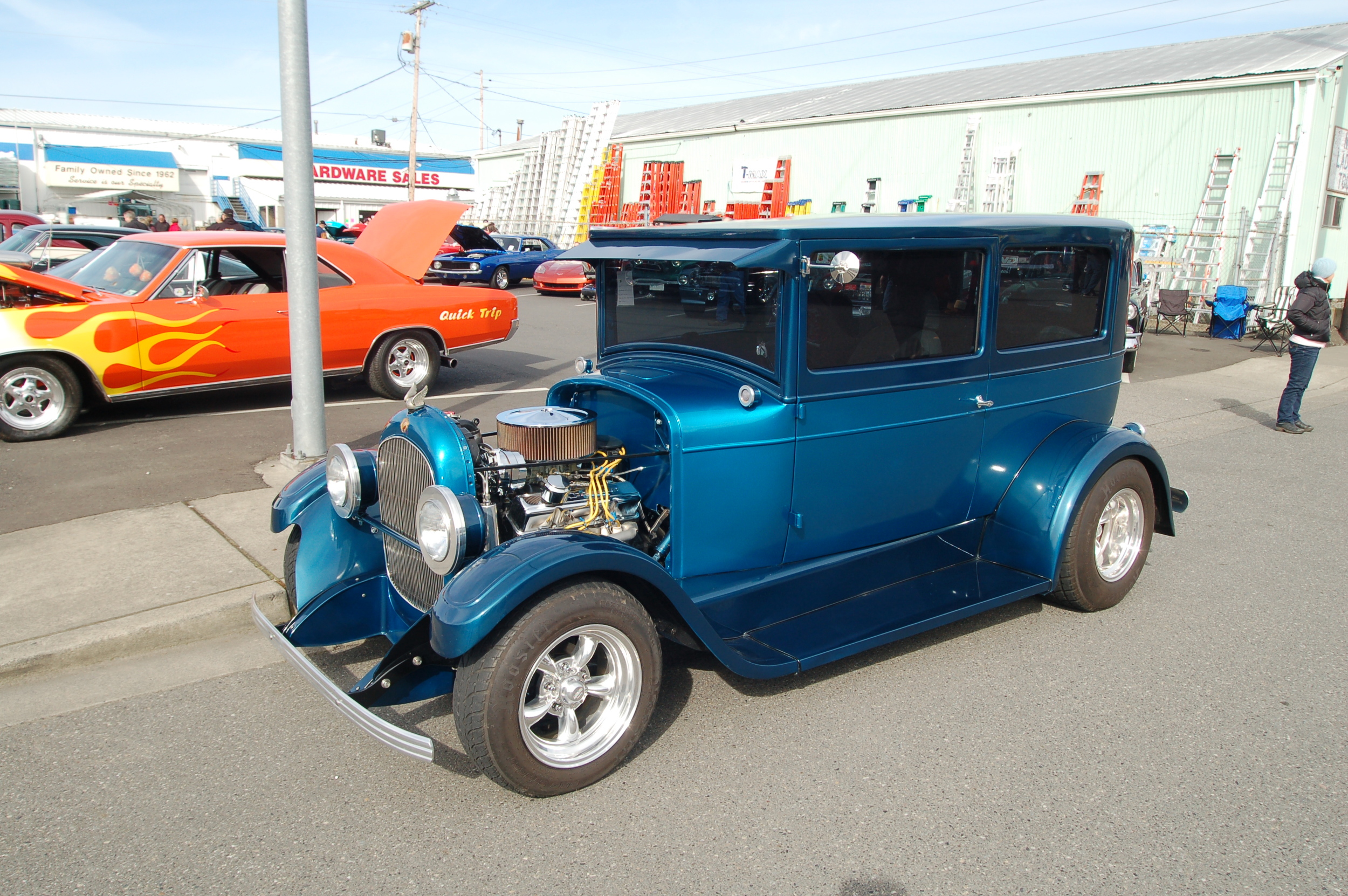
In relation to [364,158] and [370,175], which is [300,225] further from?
[364,158]

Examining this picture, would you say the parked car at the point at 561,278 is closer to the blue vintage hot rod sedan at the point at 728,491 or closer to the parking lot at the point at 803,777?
the blue vintage hot rod sedan at the point at 728,491

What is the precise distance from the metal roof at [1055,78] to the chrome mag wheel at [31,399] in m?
18.7

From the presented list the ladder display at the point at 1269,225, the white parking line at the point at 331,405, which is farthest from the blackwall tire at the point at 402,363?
the ladder display at the point at 1269,225

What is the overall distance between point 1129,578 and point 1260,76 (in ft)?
51.5

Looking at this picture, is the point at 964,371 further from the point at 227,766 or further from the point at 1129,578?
the point at 227,766

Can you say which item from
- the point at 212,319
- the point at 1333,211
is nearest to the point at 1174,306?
the point at 1333,211

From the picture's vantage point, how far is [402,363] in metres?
8.93

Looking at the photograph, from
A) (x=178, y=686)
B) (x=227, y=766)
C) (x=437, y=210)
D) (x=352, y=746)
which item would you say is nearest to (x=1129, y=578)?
(x=352, y=746)

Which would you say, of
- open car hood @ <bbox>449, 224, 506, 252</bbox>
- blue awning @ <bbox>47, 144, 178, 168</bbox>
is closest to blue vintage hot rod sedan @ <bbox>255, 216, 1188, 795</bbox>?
open car hood @ <bbox>449, 224, 506, 252</bbox>

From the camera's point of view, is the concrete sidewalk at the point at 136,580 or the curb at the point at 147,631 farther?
the concrete sidewalk at the point at 136,580

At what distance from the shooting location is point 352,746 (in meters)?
3.21

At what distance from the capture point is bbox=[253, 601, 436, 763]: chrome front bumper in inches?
103

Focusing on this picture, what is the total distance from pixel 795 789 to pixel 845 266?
1.83 m

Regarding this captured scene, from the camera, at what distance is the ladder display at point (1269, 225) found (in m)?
15.7
